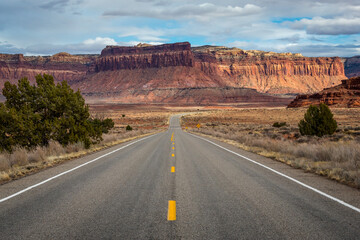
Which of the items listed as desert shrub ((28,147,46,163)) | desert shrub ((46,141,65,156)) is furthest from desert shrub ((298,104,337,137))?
desert shrub ((28,147,46,163))

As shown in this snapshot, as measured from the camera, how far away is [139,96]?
16300 centimetres

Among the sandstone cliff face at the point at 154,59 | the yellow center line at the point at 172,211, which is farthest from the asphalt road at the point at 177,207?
the sandstone cliff face at the point at 154,59

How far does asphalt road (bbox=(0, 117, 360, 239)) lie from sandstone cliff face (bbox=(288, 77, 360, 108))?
95601 millimetres

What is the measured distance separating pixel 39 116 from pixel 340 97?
9994 cm

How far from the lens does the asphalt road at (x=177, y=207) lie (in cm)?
455

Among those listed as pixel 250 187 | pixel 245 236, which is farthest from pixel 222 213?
pixel 250 187

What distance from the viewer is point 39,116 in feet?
50.1

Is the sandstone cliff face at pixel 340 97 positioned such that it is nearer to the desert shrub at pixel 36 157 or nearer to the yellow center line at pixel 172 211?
the desert shrub at pixel 36 157

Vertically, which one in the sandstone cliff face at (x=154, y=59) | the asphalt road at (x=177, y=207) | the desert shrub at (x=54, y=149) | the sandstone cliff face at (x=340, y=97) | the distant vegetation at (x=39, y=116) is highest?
the sandstone cliff face at (x=154, y=59)

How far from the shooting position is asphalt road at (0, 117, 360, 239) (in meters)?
4.55

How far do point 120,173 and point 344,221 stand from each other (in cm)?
653

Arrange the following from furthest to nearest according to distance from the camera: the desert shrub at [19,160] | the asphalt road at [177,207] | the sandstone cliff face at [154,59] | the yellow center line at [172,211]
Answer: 1. the sandstone cliff face at [154,59]
2. the desert shrub at [19,160]
3. the yellow center line at [172,211]
4. the asphalt road at [177,207]

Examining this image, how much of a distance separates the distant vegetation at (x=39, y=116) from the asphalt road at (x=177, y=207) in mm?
5907

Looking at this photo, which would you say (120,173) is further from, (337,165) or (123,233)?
(337,165)
